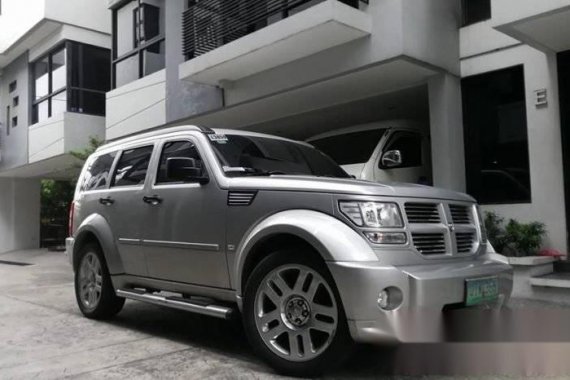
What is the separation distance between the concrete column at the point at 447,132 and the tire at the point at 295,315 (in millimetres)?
4815

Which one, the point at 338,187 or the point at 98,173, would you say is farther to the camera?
the point at 98,173

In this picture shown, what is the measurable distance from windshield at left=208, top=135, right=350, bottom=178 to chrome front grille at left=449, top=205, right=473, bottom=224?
53.5 inches

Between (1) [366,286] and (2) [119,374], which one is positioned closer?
(1) [366,286]

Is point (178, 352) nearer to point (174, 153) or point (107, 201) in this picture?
point (174, 153)

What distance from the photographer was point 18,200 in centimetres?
2338

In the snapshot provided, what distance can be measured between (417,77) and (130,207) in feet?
16.7

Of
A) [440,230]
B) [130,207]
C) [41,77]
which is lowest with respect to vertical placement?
[440,230]

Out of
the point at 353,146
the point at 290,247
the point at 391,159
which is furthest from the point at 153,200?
the point at 353,146

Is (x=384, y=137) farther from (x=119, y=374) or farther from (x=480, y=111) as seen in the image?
(x=119, y=374)

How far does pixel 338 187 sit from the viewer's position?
157 inches

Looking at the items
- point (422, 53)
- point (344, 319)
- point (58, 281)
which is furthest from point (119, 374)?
point (58, 281)

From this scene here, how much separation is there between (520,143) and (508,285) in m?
4.32

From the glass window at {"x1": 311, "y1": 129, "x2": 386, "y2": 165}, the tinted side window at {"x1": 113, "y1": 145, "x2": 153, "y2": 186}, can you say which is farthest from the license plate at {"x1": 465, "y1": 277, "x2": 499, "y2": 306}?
the glass window at {"x1": 311, "y1": 129, "x2": 386, "y2": 165}

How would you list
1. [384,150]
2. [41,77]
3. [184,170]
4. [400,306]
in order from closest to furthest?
[400,306], [184,170], [384,150], [41,77]
